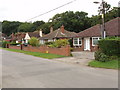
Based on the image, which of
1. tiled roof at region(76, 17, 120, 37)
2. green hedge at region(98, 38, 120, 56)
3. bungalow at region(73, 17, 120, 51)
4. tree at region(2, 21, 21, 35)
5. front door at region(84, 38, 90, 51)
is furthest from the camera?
tree at region(2, 21, 21, 35)

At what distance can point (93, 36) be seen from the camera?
2431cm

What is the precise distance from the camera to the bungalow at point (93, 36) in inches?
900

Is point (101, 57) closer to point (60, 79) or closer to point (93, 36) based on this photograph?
point (60, 79)

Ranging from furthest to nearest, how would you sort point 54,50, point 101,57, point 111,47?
point 54,50 < point 111,47 < point 101,57

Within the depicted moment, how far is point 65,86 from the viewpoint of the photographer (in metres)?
6.52

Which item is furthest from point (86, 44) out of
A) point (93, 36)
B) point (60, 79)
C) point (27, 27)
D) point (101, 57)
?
point (27, 27)

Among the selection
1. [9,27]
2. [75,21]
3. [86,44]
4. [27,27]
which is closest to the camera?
[86,44]

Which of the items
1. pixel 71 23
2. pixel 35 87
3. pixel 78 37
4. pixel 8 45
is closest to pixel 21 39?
pixel 8 45

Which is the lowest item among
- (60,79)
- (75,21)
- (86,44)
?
(60,79)

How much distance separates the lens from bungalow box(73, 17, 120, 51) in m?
22.9

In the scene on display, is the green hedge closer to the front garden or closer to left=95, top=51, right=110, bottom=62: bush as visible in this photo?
the front garden

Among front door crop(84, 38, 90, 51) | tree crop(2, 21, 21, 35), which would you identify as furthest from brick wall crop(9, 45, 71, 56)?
tree crop(2, 21, 21, 35)

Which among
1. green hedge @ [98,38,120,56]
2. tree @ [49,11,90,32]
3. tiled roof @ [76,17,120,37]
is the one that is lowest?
green hedge @ [98,38,120,56]

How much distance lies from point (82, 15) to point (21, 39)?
2808 cm
